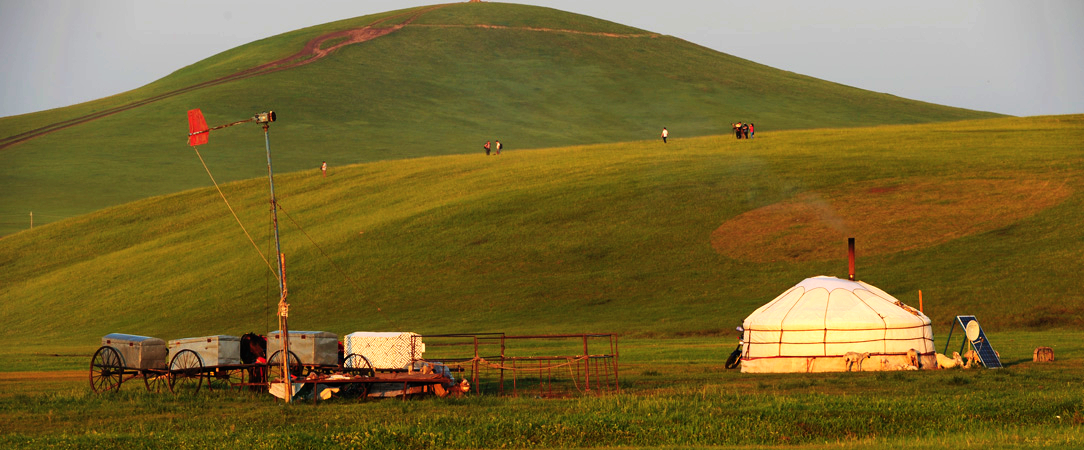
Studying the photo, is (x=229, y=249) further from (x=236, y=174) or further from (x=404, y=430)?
(x=404, y=430)

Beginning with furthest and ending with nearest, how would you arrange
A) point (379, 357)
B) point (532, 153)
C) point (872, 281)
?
point (532, 153)
point (872, 281)
point (379, 357)

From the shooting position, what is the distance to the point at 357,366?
30359 millimetres

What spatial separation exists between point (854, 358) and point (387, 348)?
48.5ft

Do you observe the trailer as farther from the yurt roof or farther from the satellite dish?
the satellite dish

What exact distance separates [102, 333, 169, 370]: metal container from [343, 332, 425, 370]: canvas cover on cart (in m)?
5.22

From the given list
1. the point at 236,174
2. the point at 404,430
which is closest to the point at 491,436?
the point at 404,430

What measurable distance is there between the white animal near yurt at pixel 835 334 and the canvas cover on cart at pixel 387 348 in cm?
1173

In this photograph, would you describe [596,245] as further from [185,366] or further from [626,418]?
[626,418]

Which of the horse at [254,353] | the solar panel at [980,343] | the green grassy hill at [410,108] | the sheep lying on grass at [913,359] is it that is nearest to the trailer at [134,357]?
the horse at [254,353]

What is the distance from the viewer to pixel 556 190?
3056 inches

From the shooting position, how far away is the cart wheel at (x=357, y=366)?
2902 cm

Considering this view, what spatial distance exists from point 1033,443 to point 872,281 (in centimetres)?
3588

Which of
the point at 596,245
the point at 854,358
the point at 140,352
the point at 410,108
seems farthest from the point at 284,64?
the point at 854,358

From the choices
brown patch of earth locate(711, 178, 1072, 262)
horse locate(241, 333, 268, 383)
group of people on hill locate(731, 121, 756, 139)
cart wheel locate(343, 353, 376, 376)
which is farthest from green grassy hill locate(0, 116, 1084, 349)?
horse locate(241, 333, 268, 383)
